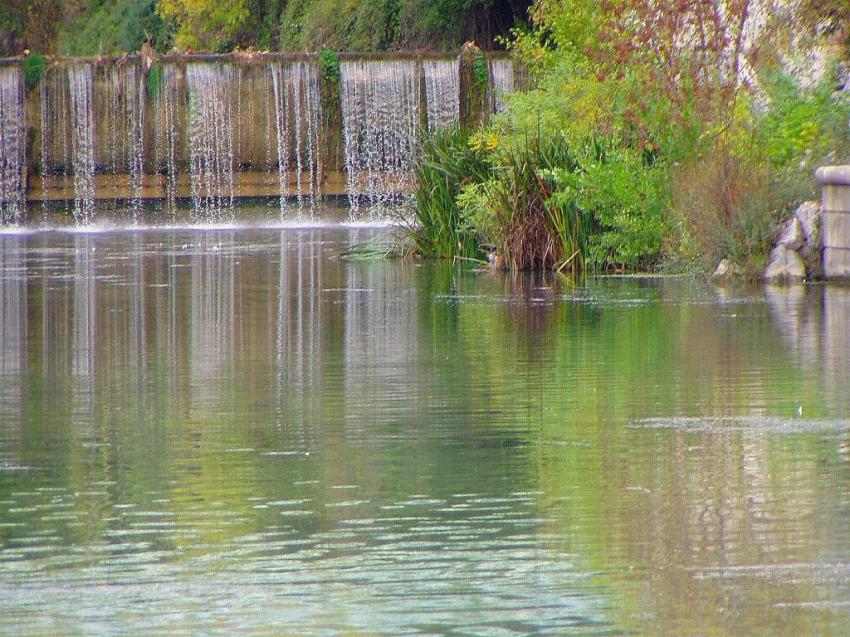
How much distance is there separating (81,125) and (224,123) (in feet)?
10.2

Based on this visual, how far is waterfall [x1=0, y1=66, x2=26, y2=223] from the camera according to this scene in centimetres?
4194

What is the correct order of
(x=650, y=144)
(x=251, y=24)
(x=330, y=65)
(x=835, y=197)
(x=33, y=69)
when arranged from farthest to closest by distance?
1. (x=251, y=24)
2. (x=330, y=65)
3. (x=33, y=69)
4. (x=650, y=144)
5. (x=835, y=197)

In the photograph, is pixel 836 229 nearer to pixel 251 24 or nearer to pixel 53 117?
pixel 53 117

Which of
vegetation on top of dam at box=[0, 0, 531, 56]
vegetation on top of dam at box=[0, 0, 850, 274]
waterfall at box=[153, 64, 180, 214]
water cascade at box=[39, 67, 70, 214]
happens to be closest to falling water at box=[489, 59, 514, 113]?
vegetation on top of dam at box=[0, 0, 531, 56]

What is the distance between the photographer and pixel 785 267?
18.9m

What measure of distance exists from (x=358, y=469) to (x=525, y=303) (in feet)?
29.9

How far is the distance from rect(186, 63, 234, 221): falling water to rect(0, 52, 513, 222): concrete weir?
22mm

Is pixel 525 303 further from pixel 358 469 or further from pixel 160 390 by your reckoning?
pixel 358 469

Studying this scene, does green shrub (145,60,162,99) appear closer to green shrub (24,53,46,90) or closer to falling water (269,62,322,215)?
green shrub (24,53,46,90)

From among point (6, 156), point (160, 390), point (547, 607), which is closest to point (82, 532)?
point (547, 607)

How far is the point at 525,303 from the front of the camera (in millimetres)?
16797

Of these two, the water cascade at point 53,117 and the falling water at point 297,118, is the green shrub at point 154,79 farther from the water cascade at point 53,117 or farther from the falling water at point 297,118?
the falling water at point 297,118

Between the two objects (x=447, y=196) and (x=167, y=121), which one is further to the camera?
(x=167, y=121)

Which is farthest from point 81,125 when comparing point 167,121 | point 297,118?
point 297,118
